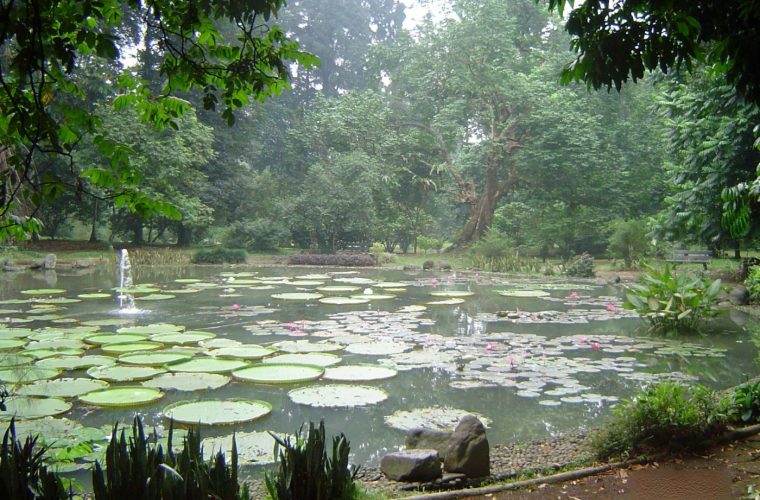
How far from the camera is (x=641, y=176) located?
2578 centimetres

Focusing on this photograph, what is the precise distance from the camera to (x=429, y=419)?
16.4ft

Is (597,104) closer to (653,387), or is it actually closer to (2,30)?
(653,387)

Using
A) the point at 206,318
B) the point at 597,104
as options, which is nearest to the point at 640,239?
the point at 597,104

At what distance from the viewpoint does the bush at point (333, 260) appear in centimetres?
2323

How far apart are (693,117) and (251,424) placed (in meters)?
12.0

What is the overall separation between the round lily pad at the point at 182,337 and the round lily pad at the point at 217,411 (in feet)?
9.23

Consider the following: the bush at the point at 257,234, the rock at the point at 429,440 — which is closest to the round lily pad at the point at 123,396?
the rock at the point at 429,440

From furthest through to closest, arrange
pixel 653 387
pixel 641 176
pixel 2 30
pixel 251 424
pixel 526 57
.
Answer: pixel 526 57
pixel 641 176
pixel 251 424
pixel 653 387
pixel 2 30

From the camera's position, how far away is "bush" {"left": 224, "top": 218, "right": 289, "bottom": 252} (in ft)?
84.3

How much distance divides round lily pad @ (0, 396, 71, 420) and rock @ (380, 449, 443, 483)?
3.02 metres

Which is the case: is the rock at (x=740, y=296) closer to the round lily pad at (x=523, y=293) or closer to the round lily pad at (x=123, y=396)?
the round lily pad at (x=523, y=293)

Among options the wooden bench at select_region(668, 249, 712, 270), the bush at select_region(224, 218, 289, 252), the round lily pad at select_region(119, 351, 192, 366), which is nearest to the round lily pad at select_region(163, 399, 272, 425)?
the round lily pad at select_region(119, 351, 192, 366)

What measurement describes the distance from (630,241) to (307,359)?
15426 mm

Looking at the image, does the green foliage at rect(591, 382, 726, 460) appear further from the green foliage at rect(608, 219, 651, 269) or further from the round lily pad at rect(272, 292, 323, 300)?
the green foliage at rect(608, 219, 651, 269)
